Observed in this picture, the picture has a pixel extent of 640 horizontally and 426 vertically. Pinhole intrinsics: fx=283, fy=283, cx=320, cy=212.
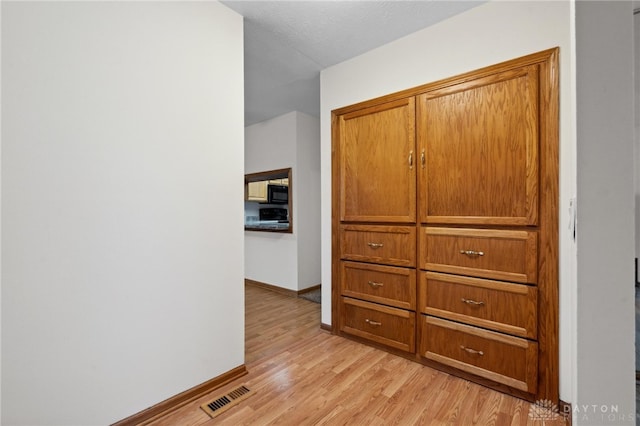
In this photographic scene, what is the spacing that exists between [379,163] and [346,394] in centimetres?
167

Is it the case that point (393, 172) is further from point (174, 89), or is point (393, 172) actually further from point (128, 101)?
point (128, 101)

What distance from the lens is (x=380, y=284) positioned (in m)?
2.34

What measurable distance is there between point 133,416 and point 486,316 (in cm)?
213

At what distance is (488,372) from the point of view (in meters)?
1.82

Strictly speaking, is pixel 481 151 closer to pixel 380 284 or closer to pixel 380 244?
pixel 380 244

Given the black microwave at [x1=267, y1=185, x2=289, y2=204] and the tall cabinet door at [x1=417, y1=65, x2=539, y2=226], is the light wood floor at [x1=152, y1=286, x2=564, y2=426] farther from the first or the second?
the black microwave at [x1=267, y1=185, x2=289, y2=204]

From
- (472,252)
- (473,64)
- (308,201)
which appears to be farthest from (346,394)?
(308,201)

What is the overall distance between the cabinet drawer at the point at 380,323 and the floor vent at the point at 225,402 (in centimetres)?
104

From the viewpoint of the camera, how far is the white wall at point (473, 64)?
5.20 feet

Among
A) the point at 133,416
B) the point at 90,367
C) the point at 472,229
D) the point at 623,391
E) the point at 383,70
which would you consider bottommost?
the point at 133,416

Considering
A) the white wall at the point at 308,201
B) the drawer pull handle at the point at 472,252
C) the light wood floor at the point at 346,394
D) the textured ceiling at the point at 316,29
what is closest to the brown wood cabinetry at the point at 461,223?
the drawer pull handle at the point at 472,252

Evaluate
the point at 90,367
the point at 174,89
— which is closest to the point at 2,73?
the point at 174,89

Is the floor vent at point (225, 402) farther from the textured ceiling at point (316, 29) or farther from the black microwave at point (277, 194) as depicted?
the black microwave at point (277, 194)

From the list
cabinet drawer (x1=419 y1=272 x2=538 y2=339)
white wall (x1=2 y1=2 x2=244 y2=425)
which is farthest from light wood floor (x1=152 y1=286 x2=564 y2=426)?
cabinet drawer (x1=419 y1=272 x2=538 y2=339)
